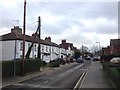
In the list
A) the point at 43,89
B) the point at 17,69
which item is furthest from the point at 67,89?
the point at 17,69

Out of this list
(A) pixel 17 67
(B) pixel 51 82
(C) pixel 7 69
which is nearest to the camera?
(B) pixel 51 82

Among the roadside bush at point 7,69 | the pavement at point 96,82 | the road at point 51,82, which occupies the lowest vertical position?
the road at point 51,82

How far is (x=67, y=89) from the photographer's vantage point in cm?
2059

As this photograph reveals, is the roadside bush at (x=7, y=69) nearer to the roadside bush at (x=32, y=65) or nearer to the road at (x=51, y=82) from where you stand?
the road at (x=51, y=82)

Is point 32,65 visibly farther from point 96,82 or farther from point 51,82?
point 96,82

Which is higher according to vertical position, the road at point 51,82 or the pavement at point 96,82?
the pavement at point 96,82

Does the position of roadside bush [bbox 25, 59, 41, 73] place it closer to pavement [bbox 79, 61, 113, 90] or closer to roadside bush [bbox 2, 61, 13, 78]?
roadside bush [bbox 2, 61, 13, 78]

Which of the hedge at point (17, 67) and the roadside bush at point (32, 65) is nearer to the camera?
the hedge at point (17, 67)

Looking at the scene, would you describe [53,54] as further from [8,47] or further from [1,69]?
[1,69]

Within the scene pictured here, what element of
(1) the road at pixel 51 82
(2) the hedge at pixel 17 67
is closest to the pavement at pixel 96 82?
(1) the road at pixel 51 82

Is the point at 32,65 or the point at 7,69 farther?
the point at 32,65

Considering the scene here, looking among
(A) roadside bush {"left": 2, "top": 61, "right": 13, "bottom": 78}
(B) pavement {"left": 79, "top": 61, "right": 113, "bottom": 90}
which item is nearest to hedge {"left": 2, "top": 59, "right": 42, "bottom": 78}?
(A) roadside bush {"left": 2, "top": 61, "right": 13, "bottom": 78}

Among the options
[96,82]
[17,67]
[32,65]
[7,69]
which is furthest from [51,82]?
[32,65]

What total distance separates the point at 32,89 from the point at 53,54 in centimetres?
7536
